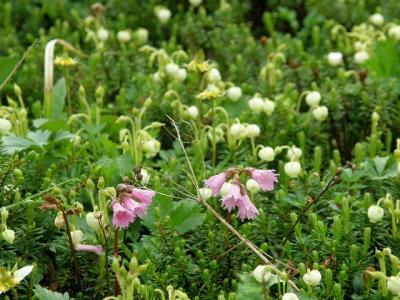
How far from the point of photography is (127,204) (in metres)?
2.37

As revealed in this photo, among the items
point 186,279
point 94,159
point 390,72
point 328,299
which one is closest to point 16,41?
point 94,159

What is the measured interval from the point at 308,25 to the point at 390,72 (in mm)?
782

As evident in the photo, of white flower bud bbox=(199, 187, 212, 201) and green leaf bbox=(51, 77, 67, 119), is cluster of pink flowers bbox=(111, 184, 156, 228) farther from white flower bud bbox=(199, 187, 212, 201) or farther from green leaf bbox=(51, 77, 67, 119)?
green leaf bbox=(51, 77, 67, 119)

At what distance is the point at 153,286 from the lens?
8.04 ft

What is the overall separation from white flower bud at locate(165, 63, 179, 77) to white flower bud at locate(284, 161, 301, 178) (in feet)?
2.88

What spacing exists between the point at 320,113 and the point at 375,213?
0.72 metres

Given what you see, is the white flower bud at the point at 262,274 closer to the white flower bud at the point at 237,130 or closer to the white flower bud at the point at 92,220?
the white flower bud at the point at 92,220

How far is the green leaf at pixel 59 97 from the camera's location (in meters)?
3.36

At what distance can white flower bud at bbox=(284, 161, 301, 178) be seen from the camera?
280cm

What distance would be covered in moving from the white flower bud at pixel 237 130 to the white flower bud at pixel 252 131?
0.05 ft

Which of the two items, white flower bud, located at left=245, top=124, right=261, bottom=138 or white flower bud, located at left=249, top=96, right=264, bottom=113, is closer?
white flower bud, located at left=245, top=124, right=261, bottom=138

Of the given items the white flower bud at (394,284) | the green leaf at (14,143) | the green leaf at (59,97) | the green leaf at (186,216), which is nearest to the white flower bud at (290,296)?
the white flower bud at (394,284)

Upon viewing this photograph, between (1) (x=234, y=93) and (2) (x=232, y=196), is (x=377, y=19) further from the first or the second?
(2) (x=232, y=196)

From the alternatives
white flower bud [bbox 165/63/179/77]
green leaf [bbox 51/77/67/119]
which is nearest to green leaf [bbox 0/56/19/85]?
green leaf [bbox 51/77/67/119]
